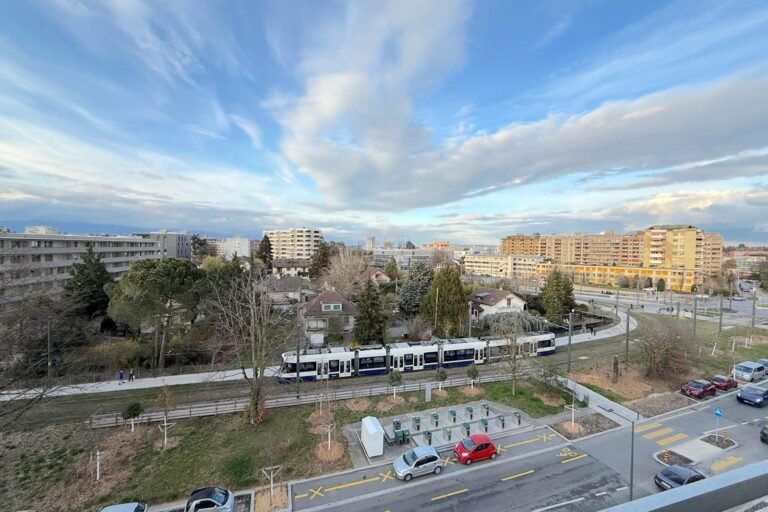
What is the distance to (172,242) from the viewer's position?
9981cm

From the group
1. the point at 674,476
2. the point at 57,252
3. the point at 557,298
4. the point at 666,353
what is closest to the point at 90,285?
the point at 57,252

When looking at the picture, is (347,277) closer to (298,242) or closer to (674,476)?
(674,476)

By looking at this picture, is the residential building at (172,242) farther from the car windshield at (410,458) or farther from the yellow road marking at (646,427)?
the yellow road marking at (646,427)

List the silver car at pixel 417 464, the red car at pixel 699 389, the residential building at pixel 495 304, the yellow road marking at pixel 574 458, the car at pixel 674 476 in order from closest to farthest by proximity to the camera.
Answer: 1. the car at pixel 674 476
2. the silver car at pixel 417 464
3. the yellow road marking at pixel 574 458
4. the red car at pixel 699 389
5. the residential building at pixel 495 304

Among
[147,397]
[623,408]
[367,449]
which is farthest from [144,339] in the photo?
[623,408]

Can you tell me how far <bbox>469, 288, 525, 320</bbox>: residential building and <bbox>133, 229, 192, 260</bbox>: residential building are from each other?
7617 cm

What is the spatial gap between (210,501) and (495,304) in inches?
1517

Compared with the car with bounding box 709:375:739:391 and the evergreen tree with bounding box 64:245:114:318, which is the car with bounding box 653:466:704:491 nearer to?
the car with bounding box 709:375:739:391

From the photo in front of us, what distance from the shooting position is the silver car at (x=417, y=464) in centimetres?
1603

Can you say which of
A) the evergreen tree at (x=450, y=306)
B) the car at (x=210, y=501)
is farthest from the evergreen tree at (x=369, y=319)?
the car at (x=210, y=501)

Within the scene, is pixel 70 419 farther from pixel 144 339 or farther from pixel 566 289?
pixel 566 289

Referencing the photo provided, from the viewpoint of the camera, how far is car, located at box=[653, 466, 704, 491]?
14789 millimetres

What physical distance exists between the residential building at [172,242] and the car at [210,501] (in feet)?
283

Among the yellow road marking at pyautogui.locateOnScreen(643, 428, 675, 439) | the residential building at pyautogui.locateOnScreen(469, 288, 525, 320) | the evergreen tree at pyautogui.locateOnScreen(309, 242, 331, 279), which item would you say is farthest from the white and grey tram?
the evergreen tree at pyautogui.locateOnScreen(309, 242, 331, 279)
